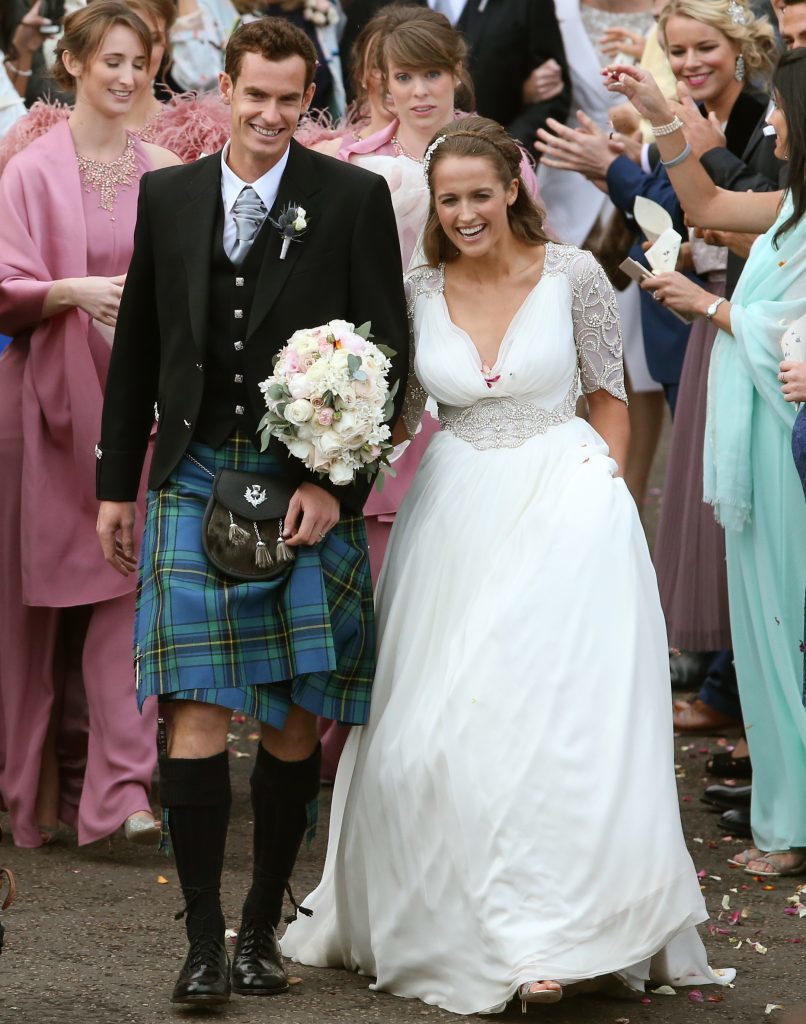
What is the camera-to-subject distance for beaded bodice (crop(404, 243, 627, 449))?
486 centimetres

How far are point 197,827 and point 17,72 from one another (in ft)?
17.2

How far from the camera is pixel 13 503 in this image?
6.11m

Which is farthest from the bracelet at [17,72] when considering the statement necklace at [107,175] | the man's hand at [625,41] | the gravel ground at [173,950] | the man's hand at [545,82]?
the gravel ground at [173,950]

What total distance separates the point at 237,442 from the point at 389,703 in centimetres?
77

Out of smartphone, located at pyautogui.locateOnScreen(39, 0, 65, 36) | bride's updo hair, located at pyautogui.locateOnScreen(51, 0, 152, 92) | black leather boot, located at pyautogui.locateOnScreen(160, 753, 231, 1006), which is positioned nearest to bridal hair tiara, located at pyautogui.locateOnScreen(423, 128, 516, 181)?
bride's updo hair, located at pyautogui.locateOnScreen(51, 0, 152, 92)

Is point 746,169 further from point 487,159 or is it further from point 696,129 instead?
point 487,159

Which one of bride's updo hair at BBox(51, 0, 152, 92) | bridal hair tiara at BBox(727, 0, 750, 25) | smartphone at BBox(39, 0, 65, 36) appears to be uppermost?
smartphone at BBox(39, 0, 65, 36)

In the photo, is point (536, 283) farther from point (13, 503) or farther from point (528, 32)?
point (528, 32)

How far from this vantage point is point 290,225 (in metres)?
4.54

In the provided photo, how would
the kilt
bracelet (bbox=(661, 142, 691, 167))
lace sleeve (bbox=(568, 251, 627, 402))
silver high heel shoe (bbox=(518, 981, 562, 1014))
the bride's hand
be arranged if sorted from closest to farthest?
silver high heel shoe (bbox=(518, 981, 562, 1014)), the kilt, lace sleeve (bbox=(568, 251, 627, 402)), the bride's hand, bracelet (bbox=(661, 142, 691, 167))

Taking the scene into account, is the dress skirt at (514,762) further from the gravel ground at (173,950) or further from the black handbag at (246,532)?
the black handbag at (246,532)

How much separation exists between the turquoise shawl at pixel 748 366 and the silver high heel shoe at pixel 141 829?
2030 millimetres

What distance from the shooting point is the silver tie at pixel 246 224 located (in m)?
4.60

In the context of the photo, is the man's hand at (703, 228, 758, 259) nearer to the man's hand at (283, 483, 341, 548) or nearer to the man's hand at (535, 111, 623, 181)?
the man's hand at (535, 111, 623, 181)
